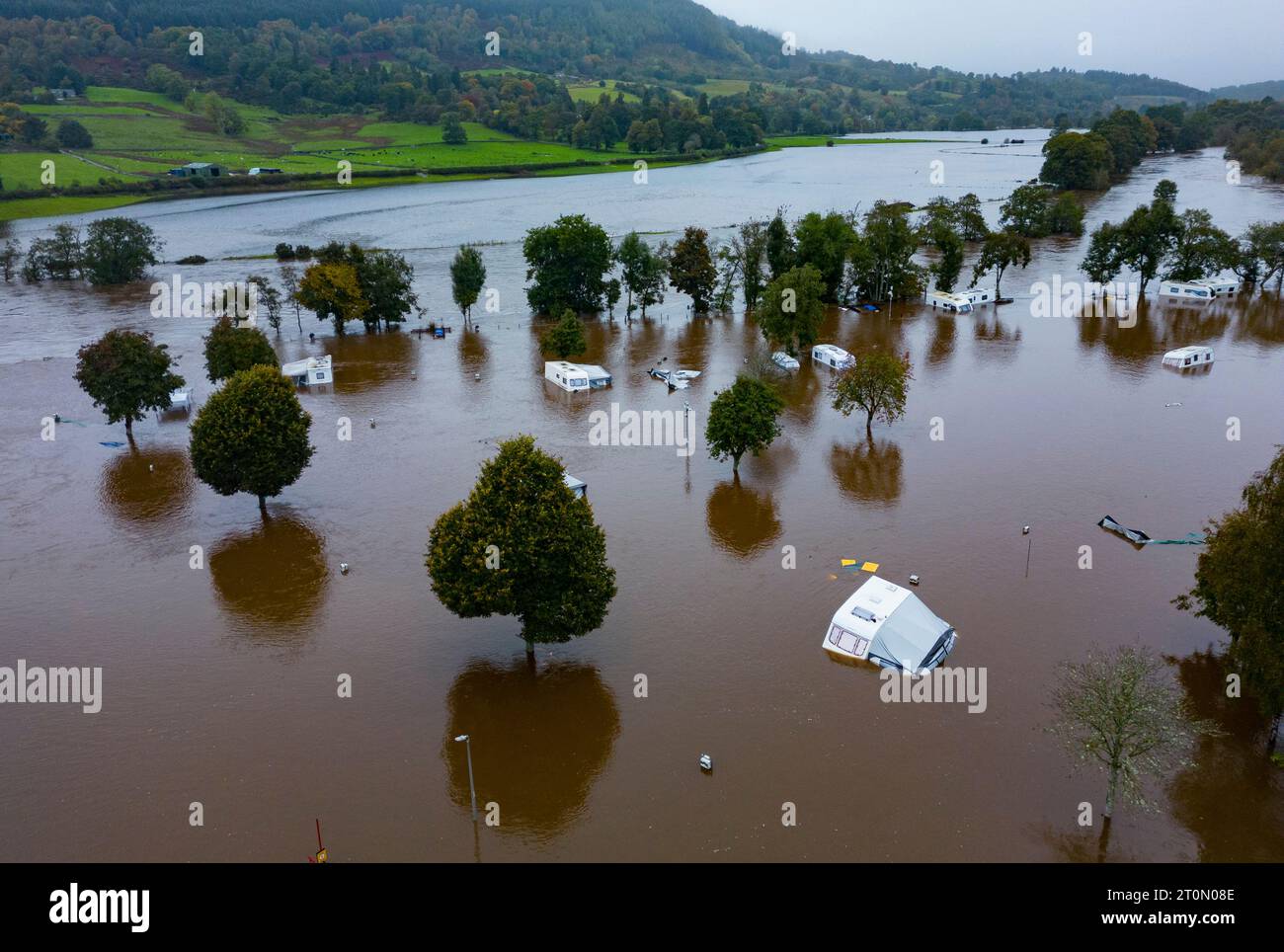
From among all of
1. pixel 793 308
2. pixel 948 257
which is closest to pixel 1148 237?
pixel 948 257

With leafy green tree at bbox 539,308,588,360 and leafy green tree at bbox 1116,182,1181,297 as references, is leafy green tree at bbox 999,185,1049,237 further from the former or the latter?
leafy green tree at bbox 539,308,588,360

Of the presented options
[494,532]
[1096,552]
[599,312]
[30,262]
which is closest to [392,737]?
[494,532]

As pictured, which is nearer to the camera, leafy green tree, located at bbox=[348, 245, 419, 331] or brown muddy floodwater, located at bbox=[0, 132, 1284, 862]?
brown muddy floodwater, located at bbox=[0, 132, 1284, 862]

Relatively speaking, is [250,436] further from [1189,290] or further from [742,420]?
[1189,290]

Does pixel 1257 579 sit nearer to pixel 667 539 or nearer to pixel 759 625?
pixel 759 625

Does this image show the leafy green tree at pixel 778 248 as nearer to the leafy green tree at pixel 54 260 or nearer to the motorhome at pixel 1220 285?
the motorhome at pixel 1220 285

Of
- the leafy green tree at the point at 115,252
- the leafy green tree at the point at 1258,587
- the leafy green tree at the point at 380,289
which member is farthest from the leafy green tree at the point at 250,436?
the leafy green tree at the point at 115,252

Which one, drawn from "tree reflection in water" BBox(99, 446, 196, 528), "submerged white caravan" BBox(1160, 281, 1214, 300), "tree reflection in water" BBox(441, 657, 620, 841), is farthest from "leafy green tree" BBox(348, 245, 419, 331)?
"submerged white caravan" BBox(1160, 281, 1214, 300)
